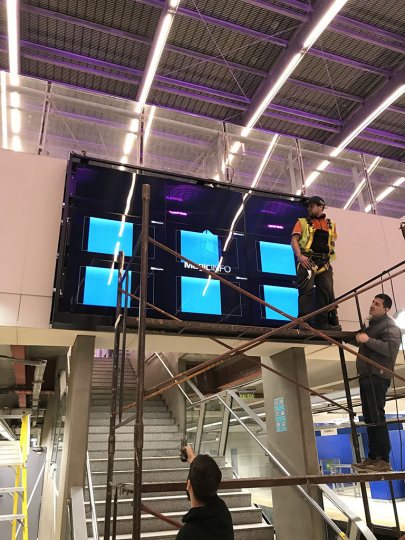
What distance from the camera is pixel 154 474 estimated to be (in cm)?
579

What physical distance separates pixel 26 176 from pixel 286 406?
13.6ft

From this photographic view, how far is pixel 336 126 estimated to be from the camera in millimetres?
9328

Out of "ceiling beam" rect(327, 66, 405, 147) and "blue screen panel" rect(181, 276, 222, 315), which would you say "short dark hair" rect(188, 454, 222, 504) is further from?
"ceiling beam" rect(327, 66, 405, 147)

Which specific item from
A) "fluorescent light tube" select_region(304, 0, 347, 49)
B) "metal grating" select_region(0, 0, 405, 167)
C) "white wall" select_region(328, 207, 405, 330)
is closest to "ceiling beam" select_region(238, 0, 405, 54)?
"metal grating" select_region(0, 0, 405, 167)

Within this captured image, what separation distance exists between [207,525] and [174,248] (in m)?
3.30

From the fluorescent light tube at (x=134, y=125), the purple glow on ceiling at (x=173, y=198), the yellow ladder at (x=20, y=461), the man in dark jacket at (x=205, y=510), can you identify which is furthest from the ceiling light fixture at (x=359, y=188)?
the yellow ladder at (x=20, y=461)

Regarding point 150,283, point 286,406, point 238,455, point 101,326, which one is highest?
point 150,283

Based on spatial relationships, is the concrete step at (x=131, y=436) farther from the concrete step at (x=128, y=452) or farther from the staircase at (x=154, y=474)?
the concrete step at (x=128, y=452)

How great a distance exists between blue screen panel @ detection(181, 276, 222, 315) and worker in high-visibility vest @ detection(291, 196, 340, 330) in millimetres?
936

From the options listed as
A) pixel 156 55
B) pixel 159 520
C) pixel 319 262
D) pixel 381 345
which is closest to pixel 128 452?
pixel 159 520

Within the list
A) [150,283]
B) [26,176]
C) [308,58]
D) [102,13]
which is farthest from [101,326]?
[308,58]

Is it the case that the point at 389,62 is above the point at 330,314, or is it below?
above

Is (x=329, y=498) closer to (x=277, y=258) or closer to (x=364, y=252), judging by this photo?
(x=277, y=258)

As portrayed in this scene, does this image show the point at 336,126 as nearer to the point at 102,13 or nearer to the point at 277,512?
the point at 102,13
